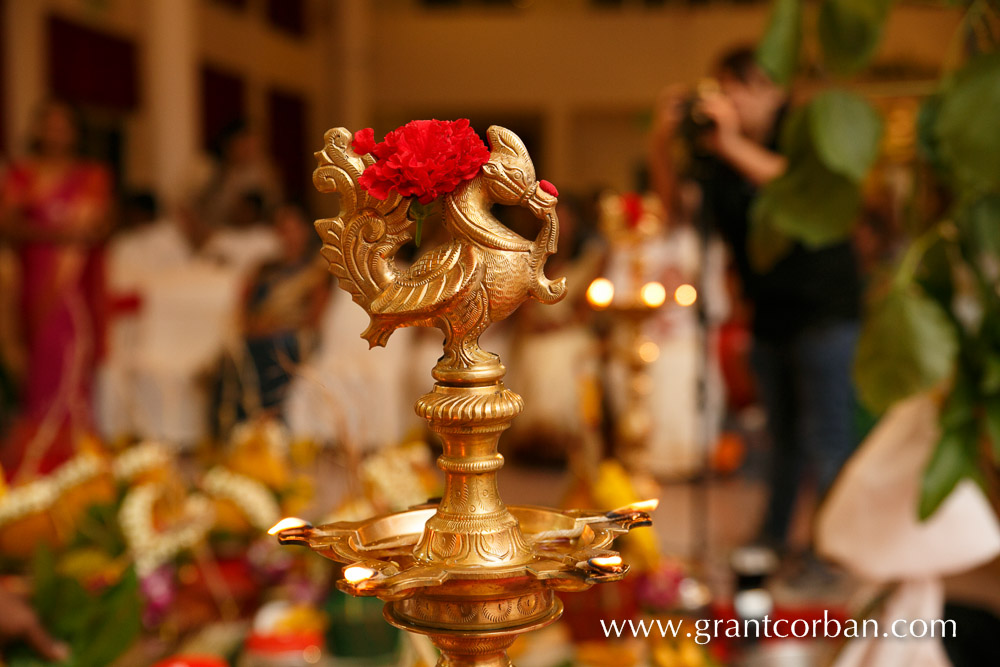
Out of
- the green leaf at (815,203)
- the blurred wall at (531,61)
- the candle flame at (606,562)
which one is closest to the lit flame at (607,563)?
the candle flame at (606,562)

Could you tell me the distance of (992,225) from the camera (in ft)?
3.62

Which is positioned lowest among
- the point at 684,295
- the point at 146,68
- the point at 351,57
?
the point at 684,295

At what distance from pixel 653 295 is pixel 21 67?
16.5ft

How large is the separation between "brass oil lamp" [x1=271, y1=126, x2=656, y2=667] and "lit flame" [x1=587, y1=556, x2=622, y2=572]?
1 cm

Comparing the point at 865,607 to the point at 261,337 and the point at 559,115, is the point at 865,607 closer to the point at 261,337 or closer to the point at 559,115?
the point at 261,337

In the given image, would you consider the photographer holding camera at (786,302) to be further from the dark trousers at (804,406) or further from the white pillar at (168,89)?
the white pillar at (168,89)

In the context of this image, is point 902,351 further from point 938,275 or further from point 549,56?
point 549,56

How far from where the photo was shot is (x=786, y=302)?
2736mm

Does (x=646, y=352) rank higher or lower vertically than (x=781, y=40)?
higher

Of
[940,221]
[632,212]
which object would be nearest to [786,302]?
[632,212]

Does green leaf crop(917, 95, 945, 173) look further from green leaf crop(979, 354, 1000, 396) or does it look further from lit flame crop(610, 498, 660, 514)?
lit flame crop(610, 498, 660, 514)

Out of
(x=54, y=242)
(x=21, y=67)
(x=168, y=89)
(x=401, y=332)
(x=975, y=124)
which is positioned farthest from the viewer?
(x=168, y=89)

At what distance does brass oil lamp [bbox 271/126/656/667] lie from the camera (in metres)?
0.49

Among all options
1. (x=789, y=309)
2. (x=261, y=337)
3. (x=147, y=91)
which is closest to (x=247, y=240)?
(x=261, y=337)
